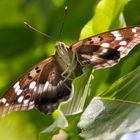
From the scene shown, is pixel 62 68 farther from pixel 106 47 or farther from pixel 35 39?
pixel 35 39

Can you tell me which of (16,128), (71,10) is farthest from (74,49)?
(16,128)

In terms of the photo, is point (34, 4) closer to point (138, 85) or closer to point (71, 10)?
point (71, 10)

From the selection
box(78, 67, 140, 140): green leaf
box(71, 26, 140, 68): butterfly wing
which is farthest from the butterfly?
box(78, 67, 140, 140): green leaf

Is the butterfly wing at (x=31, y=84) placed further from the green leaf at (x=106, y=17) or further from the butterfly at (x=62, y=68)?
the green leaf at (x=106, y=17)

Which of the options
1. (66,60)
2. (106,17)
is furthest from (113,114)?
(66,60)

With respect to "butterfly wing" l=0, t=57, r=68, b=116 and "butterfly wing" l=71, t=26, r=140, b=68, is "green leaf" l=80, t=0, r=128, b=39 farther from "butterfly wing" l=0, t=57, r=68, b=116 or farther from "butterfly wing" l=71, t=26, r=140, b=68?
"butterfly wing" l=0, t=57, r=68, b=116

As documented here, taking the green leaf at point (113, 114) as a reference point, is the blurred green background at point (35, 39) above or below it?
above

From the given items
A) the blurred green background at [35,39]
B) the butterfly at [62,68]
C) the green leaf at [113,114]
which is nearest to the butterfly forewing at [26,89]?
the butterfly at [62,68]
